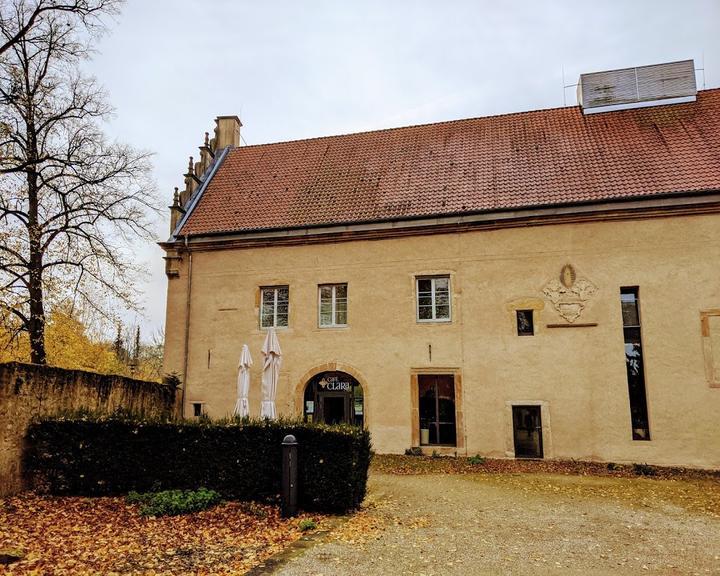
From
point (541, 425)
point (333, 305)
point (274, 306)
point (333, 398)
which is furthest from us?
point (274, 306)

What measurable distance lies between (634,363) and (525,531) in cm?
868

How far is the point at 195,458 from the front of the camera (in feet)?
32.6

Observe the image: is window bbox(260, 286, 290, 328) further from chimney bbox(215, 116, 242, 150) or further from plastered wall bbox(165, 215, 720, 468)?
chimney bbox(215, 116, 242, 150)

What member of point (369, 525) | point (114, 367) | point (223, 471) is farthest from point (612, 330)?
point (114, 367)

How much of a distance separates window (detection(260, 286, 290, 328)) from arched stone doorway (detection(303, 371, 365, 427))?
7.14 ft

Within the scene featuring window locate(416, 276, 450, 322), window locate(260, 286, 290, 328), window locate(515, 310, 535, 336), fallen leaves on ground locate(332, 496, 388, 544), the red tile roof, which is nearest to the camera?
fallen leaves on ground locate(332, 496, 388, 544)

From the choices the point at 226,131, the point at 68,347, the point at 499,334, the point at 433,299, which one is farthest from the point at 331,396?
the point at 68,347

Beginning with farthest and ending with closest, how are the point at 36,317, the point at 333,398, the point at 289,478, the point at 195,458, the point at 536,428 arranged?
the point at 333,398 → the point at 36,317 → the point at 536,428 → the point at 195,458 → the point at 289,478

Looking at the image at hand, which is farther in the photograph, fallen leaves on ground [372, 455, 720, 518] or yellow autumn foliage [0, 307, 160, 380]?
yellow autumn foliage [0, 307, 160, 380]

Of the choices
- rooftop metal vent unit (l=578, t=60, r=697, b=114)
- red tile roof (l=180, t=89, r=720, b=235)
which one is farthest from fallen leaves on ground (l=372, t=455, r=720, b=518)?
rooftop metal vent unit (l=578, t=60, r=697, b=114)

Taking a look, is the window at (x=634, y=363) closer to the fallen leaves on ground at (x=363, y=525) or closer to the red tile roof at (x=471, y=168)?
the red tile roof at (x=471, y=168)

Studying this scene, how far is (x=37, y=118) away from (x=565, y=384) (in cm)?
1570

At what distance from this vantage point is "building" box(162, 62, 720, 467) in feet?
49.2

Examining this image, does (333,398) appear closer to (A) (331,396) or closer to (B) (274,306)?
(A) (331,396)
